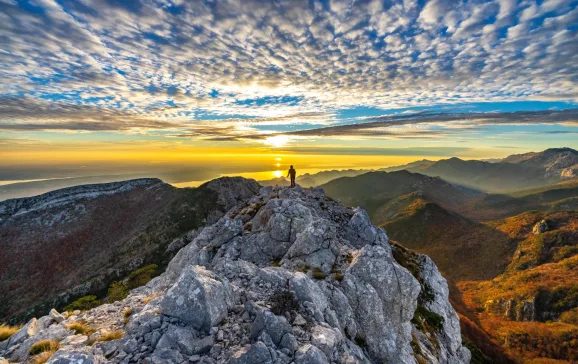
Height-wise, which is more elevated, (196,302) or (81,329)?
(196,302)

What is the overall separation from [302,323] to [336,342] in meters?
2.37

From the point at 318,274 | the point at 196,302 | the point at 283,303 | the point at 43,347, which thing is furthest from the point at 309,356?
the point at 43,347

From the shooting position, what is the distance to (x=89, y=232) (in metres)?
124

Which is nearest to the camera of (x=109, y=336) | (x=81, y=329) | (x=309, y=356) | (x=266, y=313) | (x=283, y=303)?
(x=109, y=336)

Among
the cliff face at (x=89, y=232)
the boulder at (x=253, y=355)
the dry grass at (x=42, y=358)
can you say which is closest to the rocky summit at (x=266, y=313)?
the boulder at (x=253, y=355)

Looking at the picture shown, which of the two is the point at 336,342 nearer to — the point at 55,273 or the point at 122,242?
the point at 122,242

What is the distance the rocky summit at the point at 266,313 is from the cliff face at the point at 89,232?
69.6 m

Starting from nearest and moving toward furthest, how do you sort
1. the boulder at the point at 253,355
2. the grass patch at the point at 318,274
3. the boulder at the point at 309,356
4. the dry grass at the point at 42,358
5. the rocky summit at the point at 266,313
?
1. the dry grass at the point at 42,358
2. the boulder at the point at 253,355
3. the rocky summit at the point at 266,313
4. the boulder at the point at 309,356
5. the grass patch at the point at 318,274

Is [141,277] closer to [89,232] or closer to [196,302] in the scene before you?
[196,302]

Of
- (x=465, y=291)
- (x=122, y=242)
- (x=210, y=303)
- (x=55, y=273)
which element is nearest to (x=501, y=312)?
(x=465, y=291)

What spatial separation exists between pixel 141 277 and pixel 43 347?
2522 inches

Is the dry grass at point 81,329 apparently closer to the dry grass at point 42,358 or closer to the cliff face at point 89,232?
the dry grass at point 42,358

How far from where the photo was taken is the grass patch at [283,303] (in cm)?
1666

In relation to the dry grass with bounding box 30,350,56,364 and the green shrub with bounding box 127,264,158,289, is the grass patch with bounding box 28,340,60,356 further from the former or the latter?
the green shrub with bounding box 127,264,158,289
